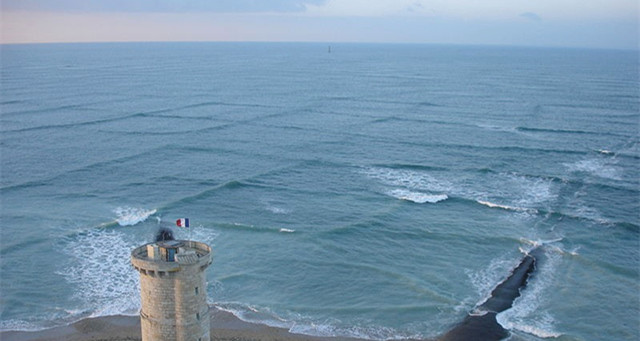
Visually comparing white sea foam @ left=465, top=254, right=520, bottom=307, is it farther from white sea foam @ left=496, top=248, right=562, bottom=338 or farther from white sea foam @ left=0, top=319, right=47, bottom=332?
white sea foam @ left=0, top=319, right=47, bottom=332

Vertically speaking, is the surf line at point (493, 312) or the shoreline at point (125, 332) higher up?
the surf line at point (493, 312)

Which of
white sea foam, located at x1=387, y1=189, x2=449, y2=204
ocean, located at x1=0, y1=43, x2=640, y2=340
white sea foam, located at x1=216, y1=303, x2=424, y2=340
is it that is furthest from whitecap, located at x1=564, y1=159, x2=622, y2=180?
white sea foam, located at x1=216, y1=303, x2=424, y2=340

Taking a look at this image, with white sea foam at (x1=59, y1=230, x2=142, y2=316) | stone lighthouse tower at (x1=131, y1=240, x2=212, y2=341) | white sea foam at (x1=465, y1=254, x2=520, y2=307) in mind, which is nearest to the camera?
stone lighthouse tower at (x1=131, y1=240, x2=212, y2=341)

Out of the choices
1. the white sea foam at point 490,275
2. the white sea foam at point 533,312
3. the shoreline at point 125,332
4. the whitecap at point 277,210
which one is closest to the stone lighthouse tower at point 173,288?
the shoreline at point 125,332

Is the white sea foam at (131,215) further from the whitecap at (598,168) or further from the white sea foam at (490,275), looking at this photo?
the whitecap at (598,168)

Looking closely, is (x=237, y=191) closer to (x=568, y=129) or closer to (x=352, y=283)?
(x=352, y=283)
